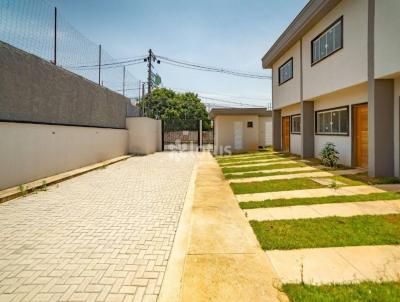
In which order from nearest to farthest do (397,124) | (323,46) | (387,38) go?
1. (387,38)
2. (397,124)
3. (323,46)

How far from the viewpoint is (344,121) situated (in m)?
10.8

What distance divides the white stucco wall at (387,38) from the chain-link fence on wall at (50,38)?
9927 millimetres

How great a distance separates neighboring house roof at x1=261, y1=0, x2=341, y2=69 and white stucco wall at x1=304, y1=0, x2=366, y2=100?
0.27 meters

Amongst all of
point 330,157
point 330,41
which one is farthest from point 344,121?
point 330,41

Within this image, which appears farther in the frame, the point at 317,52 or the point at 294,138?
the point at 294,138

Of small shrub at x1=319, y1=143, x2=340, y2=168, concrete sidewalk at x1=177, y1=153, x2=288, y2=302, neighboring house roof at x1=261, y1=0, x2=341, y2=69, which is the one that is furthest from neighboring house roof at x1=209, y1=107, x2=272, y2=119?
concrete sidewalk at x1=177, y1=153, x2=288, y2=302

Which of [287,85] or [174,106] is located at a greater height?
[174,106]

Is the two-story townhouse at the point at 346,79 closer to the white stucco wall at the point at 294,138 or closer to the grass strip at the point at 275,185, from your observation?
the white stucco wall at the point at 294,138

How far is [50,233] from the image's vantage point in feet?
15.3

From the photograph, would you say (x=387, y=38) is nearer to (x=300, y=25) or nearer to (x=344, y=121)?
(x=344, y=121)

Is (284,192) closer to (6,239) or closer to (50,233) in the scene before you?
(50,233)

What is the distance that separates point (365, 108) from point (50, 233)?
32.6 feet

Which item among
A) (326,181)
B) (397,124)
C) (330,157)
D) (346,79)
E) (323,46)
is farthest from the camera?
(323,46)

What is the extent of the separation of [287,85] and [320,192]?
10.2 metres
